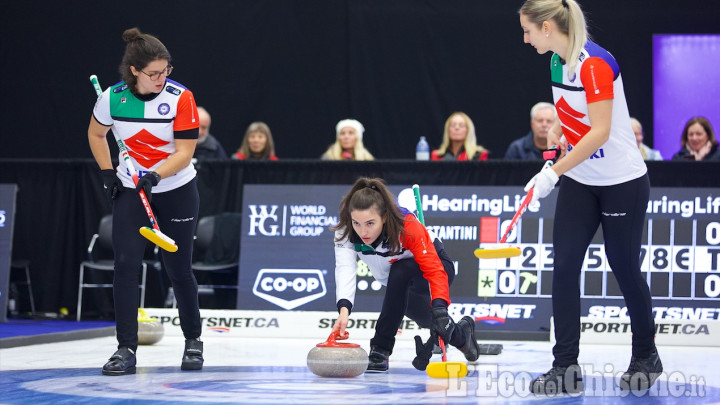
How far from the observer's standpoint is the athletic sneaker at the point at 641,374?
147 inches

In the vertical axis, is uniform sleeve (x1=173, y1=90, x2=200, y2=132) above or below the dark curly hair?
below

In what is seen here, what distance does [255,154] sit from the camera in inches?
320

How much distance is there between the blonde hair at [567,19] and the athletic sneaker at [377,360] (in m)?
1.54

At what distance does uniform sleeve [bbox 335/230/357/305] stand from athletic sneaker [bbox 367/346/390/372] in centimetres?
31

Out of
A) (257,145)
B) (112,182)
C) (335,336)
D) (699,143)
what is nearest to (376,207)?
(335,336)

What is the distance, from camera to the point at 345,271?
426 centimetres

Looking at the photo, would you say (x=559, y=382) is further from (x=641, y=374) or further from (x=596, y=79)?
(x=596, y=79)

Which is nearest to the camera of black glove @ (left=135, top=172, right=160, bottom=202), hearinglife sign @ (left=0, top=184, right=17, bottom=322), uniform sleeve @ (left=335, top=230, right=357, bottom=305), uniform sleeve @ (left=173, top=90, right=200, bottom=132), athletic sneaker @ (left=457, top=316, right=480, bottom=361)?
black glove @ (left=135, top=172, right=160, bottom=202)

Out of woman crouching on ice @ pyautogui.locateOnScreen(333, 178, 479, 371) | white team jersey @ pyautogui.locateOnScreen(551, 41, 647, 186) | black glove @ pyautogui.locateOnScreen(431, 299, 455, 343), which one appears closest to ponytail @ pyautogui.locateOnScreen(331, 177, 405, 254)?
woman crouching on ice @ pyautogui.locateOnScreen(333, 178, 479, 371)

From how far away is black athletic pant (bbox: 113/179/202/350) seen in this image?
4.24m

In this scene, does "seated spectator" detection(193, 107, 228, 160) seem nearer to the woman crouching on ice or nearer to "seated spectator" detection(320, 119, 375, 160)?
"seated spectator" detection(320, 119, 375, 160)

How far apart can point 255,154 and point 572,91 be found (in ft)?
15.6

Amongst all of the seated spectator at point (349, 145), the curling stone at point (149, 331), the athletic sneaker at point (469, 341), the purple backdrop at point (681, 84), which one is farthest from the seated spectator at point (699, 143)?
the curling stone at point (149, 331)

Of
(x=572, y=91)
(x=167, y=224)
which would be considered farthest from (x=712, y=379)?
(x=167, y=224)
